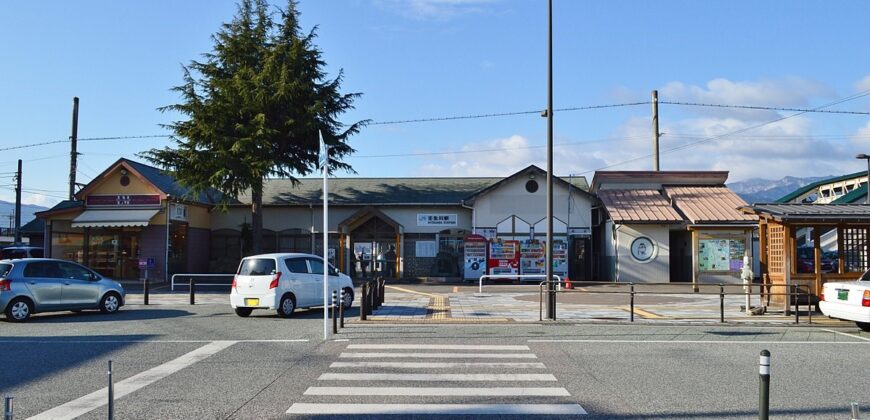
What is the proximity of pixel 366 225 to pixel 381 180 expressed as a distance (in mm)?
6864

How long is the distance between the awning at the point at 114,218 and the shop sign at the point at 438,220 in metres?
12.7

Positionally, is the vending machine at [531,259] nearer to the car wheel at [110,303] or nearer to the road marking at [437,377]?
the car wheel at [110,303]

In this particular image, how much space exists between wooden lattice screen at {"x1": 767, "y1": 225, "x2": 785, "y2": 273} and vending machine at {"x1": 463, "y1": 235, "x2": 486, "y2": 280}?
15.9 metres

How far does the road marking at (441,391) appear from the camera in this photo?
8852mm

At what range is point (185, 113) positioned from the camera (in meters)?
35.2

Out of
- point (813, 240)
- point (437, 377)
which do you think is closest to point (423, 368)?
point (437, 377)

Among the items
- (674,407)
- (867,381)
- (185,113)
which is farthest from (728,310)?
(185,113)

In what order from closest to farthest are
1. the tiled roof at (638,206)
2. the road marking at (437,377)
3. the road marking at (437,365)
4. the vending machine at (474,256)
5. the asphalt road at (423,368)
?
the asphalt road at (423,368) < the road marking at (437,377) < the road marking at (437,365) < the tiled roof at (638,206) < the vending machine at (474,256)

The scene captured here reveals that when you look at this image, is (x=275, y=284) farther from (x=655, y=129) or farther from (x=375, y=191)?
(x=655, y=129)

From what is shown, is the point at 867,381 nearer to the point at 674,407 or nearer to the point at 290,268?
the point at 674,407

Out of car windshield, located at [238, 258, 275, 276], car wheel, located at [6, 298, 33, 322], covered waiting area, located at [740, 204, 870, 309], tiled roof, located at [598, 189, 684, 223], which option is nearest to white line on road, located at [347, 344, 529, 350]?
car windshield, located at [238, 258, 275, 276]

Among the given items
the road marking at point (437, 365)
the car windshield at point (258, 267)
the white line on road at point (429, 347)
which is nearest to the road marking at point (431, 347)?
the white line on road at point (429, 347)

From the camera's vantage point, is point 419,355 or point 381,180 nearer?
point 419,355

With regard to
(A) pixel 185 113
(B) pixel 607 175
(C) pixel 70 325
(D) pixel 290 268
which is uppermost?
(A) pixel 185 113
